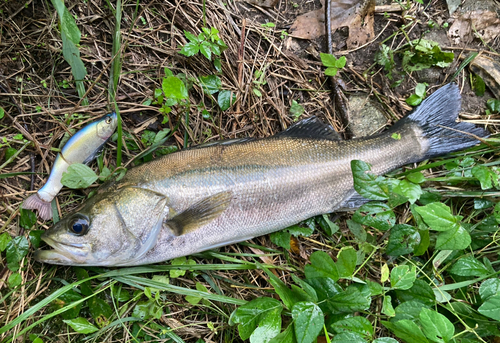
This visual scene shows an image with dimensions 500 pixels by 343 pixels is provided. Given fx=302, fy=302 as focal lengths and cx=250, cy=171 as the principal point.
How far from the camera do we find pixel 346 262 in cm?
253

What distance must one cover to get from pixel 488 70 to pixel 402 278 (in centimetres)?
260

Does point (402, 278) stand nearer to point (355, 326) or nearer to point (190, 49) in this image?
point (355, 326)

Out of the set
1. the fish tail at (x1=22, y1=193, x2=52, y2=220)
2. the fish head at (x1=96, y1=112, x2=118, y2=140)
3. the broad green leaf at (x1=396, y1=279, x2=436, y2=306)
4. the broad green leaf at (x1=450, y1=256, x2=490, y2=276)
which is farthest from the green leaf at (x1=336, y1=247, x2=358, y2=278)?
the fish tail at (x1=22, y1=193, x2=52, y2=220)

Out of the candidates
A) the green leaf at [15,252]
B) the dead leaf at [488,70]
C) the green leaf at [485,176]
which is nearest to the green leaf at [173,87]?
the green leaf at [15,252]

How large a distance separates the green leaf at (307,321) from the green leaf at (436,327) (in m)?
0.78

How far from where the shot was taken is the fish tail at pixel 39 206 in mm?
2748

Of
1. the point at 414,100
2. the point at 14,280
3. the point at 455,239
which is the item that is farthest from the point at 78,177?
the point at 414,100

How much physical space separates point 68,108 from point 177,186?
139cm

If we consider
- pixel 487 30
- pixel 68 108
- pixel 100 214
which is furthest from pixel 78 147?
pixel 487 30

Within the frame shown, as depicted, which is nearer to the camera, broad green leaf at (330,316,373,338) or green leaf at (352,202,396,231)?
broad green leaf at (330,316,373,338)

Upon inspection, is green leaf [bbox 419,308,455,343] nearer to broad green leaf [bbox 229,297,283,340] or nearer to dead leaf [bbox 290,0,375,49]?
broad green leaf [bbox 229,297,283,340]

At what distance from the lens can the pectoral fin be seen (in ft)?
8.59

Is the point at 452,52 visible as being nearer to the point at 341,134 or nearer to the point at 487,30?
the point at 487,30

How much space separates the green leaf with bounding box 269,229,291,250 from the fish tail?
210cm
